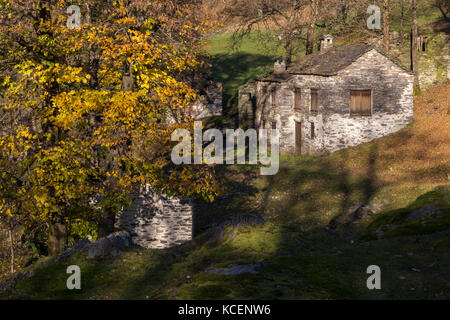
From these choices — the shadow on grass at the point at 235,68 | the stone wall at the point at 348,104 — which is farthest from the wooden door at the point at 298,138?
the shadow on grass at the point at 235,68

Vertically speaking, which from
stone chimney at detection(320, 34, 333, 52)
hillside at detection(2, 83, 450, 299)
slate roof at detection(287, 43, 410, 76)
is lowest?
hillside at detection(2, 83, 450, 299)

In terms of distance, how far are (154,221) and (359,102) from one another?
75.0 ft

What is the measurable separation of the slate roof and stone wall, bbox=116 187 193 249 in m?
21.0

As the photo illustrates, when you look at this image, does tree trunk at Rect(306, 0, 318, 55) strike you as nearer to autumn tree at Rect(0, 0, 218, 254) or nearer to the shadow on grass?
the shadow on grass

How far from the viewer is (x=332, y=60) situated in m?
Result: 41.8

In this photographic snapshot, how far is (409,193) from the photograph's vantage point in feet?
92.1

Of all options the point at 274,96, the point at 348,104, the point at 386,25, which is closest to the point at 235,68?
the point at 274,96

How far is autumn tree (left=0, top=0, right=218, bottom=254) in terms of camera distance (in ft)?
54.1

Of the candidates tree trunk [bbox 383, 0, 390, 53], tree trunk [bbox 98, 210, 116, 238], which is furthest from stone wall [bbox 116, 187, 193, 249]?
tree trunk [bbox 383, 0, 390, 53]

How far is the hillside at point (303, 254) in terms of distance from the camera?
40.3 feet

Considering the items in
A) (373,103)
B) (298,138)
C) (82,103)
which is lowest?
(82,103)

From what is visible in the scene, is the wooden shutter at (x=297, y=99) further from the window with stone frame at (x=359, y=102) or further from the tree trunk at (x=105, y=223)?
the tree trunk at (x=105, y=223)

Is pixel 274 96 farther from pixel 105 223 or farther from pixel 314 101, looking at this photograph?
pixel 105 223
